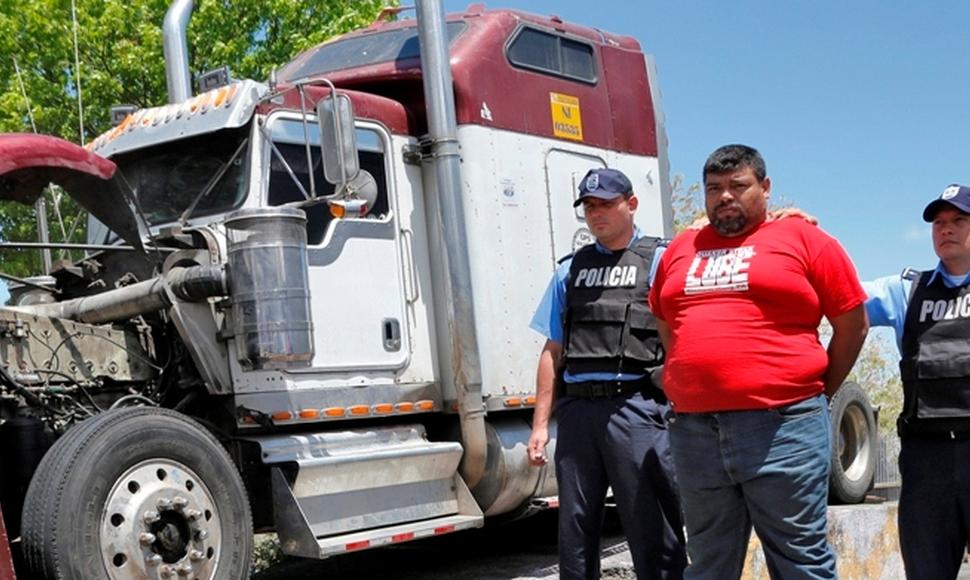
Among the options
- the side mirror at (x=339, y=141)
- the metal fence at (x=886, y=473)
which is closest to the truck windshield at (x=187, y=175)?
the side mirror at (x=339, y=141)

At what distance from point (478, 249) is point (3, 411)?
8.80 feet

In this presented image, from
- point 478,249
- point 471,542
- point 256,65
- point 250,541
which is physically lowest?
point 471,542

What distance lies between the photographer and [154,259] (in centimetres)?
605

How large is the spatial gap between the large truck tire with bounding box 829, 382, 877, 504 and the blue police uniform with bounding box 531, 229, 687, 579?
448 cm

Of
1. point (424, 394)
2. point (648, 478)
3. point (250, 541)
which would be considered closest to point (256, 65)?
point (424, 394)

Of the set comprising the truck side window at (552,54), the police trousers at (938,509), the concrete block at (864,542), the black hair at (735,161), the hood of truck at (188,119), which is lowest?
the concrete block at (864,542)

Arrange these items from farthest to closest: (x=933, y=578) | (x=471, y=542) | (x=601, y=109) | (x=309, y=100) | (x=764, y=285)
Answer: (x=471, y=542)
(x=601, y=109)
(x=309, y=100)
(x=933, y=578)
(x=764, y=285)

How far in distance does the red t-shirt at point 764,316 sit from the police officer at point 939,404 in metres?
0.48

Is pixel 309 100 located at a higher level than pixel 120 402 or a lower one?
higher

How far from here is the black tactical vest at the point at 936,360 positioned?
407cm

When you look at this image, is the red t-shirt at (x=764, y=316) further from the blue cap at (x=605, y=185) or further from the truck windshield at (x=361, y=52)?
the truck windshield at (x=361, y=52)

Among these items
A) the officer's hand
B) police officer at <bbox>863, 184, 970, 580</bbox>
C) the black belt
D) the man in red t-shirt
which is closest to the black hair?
the man in red t-shirt

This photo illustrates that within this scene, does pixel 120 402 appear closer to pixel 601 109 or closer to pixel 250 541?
pixel 250 541

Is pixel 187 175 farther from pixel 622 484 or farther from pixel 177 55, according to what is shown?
pixel 622 484
